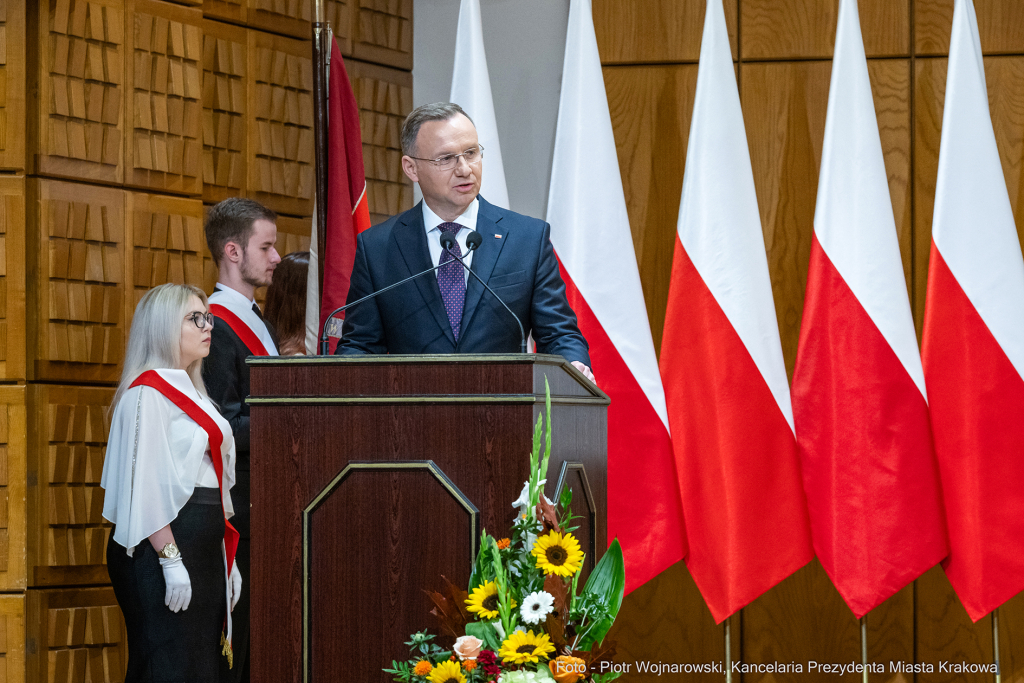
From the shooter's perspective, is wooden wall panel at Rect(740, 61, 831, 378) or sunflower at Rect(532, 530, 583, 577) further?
wooden wall panel at Rect(740, 61, 831, 378)

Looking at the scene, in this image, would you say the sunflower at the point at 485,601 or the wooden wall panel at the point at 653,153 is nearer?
the sunflower at the point at 485,601

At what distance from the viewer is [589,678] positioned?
6.48 feet

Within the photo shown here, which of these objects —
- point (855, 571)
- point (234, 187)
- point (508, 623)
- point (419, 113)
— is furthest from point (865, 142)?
point (508, 623)

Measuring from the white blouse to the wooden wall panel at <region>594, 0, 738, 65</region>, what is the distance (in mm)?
2441

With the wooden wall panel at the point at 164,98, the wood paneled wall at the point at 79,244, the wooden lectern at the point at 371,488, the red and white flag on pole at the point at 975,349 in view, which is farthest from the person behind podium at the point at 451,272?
the red and white flag on pole at the point at 975,349

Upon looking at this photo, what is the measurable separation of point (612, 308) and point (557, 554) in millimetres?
2308

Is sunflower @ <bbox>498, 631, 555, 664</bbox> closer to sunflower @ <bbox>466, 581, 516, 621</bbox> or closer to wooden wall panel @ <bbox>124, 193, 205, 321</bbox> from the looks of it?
sunflower @ <bbox>466, 581, 516, 621</bbox>

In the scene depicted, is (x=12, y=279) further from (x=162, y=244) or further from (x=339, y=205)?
(x=339, y=205)

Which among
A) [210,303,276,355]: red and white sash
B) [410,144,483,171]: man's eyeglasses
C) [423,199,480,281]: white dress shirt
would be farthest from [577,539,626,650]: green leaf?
[210,303,276,355]: red and white sash

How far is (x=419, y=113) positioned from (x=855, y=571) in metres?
2.20

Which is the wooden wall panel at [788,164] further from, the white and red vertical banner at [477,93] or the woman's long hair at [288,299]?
the woman's long hair at [288,299]

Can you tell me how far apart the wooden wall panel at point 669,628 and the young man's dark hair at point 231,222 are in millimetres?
2148

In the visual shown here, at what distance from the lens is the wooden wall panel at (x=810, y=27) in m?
4.69

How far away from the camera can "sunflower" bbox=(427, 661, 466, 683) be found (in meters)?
1.88
